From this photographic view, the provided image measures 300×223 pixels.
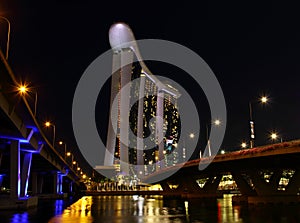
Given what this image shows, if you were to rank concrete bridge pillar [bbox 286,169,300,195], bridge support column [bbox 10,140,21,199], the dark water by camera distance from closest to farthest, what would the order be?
1. the dark water
2. bridge support column [bbox 10,140,21,199]
3. concrete bridge pillar [bbox 286,169,300,195]

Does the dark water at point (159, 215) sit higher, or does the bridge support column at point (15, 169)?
the bridge support column at point (15, 169)

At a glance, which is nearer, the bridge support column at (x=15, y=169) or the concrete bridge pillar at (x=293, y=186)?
the bridge support column at (x=15, y=169)

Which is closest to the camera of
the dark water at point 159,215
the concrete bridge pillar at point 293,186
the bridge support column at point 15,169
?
the dark water at point 159,215

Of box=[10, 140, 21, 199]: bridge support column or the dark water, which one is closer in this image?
the dark water

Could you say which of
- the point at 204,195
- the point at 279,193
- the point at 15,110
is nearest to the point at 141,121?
the point at 204,195

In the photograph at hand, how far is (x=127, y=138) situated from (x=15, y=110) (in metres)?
163

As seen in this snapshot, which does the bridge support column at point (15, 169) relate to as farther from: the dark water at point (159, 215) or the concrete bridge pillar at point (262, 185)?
the concrete bridge pillar at point (262, 185)

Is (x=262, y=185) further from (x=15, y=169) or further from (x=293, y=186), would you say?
(x=15, y=169)

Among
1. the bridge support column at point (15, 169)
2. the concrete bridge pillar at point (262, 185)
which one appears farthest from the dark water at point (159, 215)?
the concrete bridge pillar at point (262, 185)

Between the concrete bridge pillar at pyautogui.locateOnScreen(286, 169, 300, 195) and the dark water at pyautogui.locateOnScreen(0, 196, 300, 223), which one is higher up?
the concrete bridge pillar at pyautogui.locateOnScreen(286, 169, 300, 195)

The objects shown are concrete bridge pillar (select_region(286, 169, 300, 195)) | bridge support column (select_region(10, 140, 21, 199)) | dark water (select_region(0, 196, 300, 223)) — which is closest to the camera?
dark water (select_region(0, 196, 300, 223))

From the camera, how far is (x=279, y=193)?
49281 mm

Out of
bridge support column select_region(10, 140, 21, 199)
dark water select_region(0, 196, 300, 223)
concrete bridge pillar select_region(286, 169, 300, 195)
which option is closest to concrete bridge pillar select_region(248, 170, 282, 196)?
concrete bridge pillar select_region(286, 169, 300, 195)

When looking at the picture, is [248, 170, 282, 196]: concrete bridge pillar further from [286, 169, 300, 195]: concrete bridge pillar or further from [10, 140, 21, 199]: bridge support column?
[10, 140, 21, 199]: bridge support column
